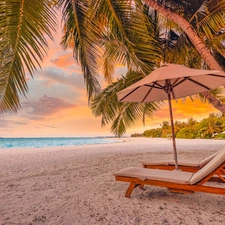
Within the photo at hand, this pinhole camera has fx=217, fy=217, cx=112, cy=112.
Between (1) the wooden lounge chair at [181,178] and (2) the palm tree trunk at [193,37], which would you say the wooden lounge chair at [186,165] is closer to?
(1) the wooden lounge chair at [181,178]

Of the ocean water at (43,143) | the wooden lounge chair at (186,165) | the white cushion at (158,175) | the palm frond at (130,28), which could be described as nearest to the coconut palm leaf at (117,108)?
the palm frond at (130,28)

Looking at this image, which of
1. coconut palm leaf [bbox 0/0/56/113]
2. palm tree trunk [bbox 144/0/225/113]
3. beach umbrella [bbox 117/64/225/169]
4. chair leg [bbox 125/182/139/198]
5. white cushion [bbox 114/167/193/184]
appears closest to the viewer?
white cushion [bbox 114/167/193/184]

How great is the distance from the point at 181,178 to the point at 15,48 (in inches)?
97.6

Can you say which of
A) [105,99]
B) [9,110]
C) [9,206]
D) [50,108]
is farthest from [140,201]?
[50,108]

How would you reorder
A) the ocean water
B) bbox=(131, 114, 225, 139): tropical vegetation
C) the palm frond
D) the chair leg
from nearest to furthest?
1. the chair leg
2. the palm frond
3. bbox=(131, 114, 225, 139): tropical vegetation
4. the ocean water

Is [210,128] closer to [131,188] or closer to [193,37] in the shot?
[193,37]

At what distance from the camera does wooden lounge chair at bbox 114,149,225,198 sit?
2.06 m

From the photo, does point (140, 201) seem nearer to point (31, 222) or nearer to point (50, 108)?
point (31, 222)

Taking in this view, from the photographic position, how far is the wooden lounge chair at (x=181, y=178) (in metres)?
2.06

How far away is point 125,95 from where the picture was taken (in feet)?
11.5

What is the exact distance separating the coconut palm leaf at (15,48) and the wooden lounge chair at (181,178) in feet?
5.37

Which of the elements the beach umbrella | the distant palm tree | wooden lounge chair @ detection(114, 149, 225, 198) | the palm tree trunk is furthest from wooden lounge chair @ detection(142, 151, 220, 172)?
the distant palm tree

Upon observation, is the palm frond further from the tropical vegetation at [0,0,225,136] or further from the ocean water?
the ocean water

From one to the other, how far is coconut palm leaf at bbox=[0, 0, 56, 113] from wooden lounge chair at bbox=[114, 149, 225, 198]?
1.64m
